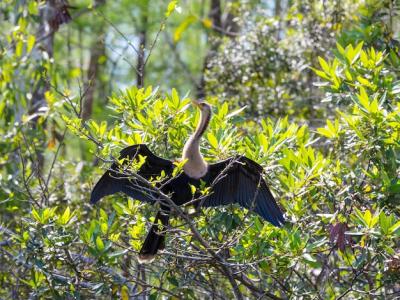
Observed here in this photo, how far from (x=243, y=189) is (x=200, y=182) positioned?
25 cm

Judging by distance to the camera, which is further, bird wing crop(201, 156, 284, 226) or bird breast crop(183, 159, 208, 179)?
bird breast crop(183, 159, 208, 179)

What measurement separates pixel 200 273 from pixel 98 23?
282 inches

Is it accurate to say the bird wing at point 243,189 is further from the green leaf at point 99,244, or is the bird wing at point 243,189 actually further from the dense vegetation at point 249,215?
the green leaf at point 99,244

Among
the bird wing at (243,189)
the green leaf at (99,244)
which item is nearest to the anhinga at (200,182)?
the bird wing at (243,189)

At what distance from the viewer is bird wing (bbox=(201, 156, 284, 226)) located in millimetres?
4125

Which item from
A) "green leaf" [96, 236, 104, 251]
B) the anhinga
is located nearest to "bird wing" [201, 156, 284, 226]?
the anhinga

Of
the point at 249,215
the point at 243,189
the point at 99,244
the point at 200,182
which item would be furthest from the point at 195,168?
the point at 99,244

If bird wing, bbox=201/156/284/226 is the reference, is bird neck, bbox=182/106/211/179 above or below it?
above

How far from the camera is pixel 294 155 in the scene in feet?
14.0

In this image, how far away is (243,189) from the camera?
438 cm

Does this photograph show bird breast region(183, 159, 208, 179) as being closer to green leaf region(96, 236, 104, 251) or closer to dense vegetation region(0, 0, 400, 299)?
dense vegetation region(0, 0, 400, 299)

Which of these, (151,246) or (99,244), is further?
(151,246)

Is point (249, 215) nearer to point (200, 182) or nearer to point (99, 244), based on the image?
point (200, 182)

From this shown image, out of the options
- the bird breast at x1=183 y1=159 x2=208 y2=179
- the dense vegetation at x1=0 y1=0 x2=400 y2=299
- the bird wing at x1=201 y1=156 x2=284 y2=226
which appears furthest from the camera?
the bird breast at x1=183 y1=159 x2=208 y2=179
